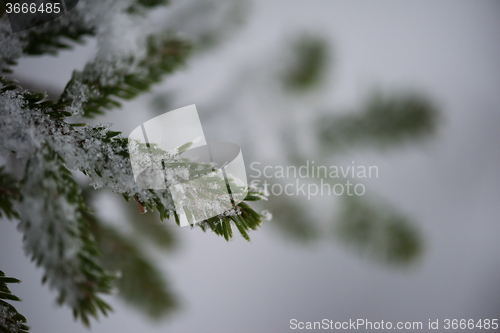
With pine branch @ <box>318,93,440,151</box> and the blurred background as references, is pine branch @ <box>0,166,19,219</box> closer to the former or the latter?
the blurred background

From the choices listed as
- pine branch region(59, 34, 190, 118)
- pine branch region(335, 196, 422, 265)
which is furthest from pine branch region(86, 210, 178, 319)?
pine branch region(335, 196, 422, 265)

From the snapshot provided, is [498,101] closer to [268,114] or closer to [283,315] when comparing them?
[268,114]
